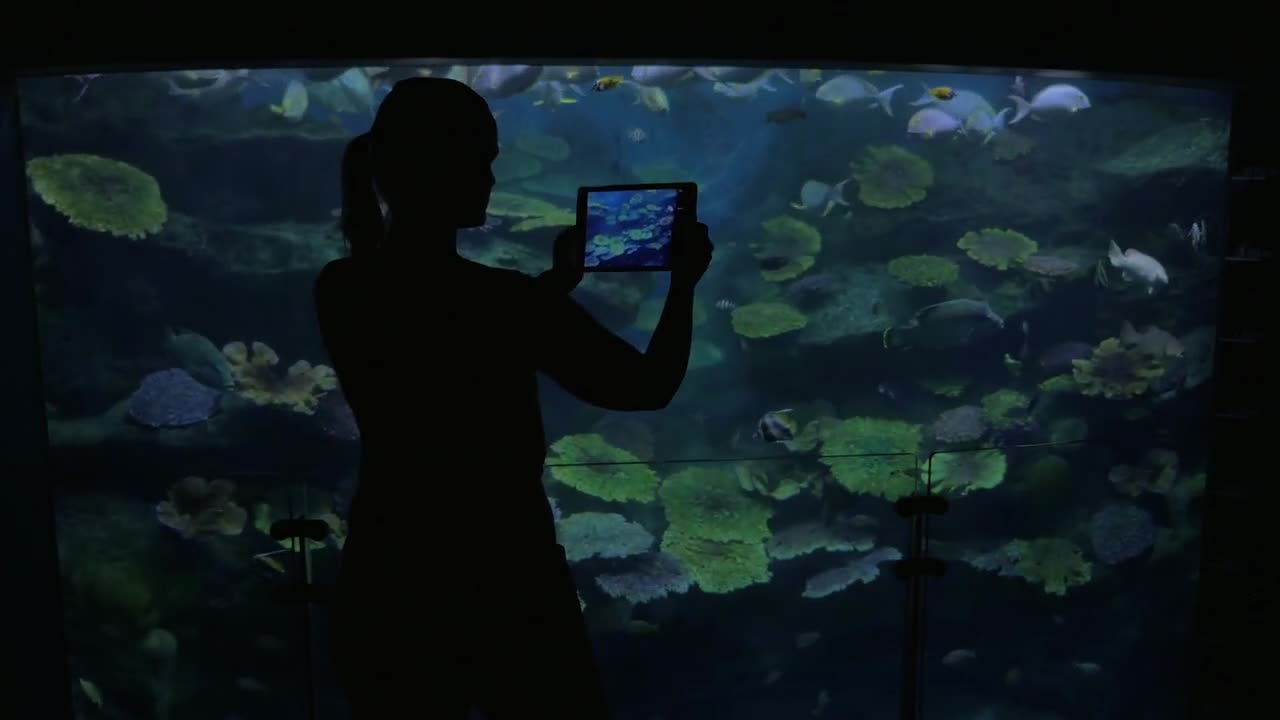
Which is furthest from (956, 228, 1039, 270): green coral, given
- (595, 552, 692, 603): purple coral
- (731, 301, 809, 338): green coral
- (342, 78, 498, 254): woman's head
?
(342, 78, 498, 254): woman's head

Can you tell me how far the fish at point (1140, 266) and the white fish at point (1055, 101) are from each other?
135 cm

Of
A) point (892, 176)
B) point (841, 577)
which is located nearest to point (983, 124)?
point (892, 176)

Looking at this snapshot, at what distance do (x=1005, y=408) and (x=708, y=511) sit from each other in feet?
10.8

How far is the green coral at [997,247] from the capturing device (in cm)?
783

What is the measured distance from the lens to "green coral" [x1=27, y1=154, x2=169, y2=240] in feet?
20.4

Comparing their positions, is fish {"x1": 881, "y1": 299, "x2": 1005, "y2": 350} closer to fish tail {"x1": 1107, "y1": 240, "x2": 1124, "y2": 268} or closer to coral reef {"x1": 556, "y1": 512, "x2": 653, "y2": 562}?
fish tail {"x1": 1107, "y1": 240, "x2": 1124, "y2": 268}

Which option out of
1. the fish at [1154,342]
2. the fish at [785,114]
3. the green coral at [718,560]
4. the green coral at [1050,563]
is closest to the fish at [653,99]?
the fish at [785,114]

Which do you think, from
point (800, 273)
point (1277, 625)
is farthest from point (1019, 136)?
point (1277, 625)

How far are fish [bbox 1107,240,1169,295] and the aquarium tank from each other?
1.5 inches

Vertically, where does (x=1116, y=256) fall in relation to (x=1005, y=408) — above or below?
above

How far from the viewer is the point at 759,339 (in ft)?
25.4

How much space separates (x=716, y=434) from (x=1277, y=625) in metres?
4.57

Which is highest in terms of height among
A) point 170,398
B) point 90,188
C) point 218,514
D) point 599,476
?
point 90,188

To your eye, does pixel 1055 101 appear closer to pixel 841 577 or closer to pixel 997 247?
pixel 997 247
